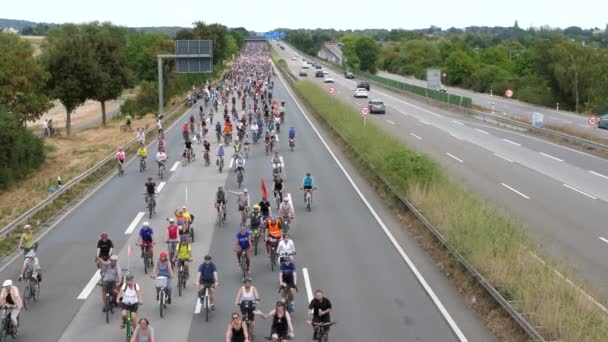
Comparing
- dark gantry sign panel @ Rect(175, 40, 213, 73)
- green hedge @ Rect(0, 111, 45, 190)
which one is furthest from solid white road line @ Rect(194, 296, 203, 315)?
dark gantry sign panel @ Rect(175, 40, 213, 73)

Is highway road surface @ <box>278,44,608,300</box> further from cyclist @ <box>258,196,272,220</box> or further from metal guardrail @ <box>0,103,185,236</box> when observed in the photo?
metal guardrail @ <box>0,103,185,236</box>

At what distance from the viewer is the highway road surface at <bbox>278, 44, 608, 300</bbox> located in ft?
66.4

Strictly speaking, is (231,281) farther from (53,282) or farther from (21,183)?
(21,183)

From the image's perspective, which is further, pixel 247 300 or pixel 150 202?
pixel 150 202

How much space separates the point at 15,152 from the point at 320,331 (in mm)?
30771

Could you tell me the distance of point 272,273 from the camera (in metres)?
18.0

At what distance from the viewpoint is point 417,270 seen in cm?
1803

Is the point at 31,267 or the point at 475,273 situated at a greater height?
the point at 475,273

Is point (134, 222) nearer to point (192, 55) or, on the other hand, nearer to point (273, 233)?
point (273, 233)

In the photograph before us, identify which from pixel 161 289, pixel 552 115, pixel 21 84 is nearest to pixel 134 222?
pixel 161 289

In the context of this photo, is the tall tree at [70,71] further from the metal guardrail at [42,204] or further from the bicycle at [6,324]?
the bicycle at [6,324]

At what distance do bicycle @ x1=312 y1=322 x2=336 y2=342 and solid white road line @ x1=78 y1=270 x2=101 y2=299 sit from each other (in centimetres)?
627

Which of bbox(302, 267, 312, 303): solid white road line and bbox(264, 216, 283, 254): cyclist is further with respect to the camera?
bbox(264, 216, 283, 254): cyclist

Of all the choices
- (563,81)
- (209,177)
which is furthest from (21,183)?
(563,81)
